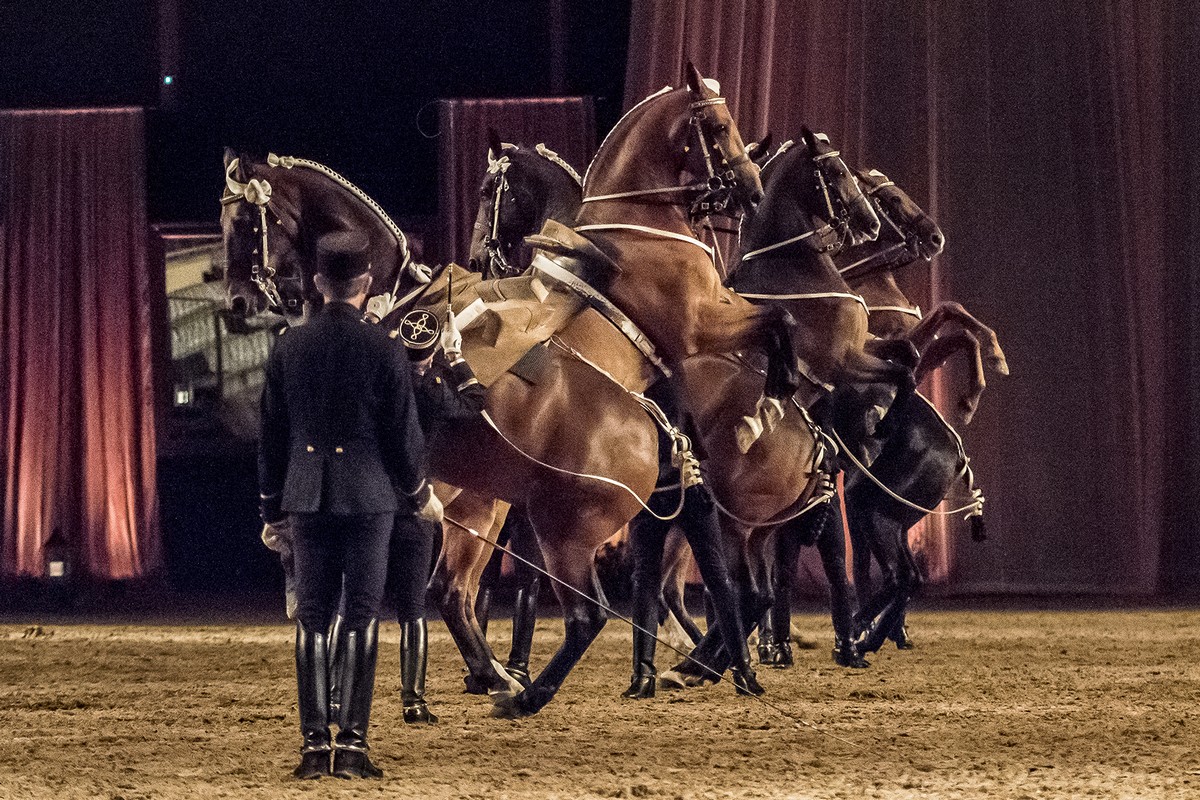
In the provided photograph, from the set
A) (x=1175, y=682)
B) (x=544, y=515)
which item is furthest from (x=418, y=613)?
(x=1175, y=682)

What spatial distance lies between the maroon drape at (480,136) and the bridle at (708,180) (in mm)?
5838

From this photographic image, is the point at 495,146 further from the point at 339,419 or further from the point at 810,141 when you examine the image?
the point at 339,419

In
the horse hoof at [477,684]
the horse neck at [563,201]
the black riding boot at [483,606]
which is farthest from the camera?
the black riding boot at [483,606]

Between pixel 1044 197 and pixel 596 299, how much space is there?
7293 millimetres

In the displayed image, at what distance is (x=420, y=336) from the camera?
557cm

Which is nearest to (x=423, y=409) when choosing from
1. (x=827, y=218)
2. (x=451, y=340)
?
(x=451, y=340)

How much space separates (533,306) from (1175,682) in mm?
3194

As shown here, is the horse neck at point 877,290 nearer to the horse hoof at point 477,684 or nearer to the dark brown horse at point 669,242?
the dark brown horse at point 669,242

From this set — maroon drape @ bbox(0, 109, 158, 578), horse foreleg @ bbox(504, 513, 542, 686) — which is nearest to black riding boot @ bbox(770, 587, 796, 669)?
horse foreleg @ bbox(504, 513, 542, 686)

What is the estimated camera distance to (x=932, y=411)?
8.24 metres

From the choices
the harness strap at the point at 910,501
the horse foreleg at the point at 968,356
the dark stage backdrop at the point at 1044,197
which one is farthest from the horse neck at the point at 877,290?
the dark stage backdrop at the point at 1044,197

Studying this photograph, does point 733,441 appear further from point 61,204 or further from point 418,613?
point 61,204

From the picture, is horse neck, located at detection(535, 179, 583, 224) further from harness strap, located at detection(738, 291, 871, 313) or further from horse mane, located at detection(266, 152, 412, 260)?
harness strap, located at detection(738, 291, 871, 313)

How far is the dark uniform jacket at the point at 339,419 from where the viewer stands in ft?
14.8
